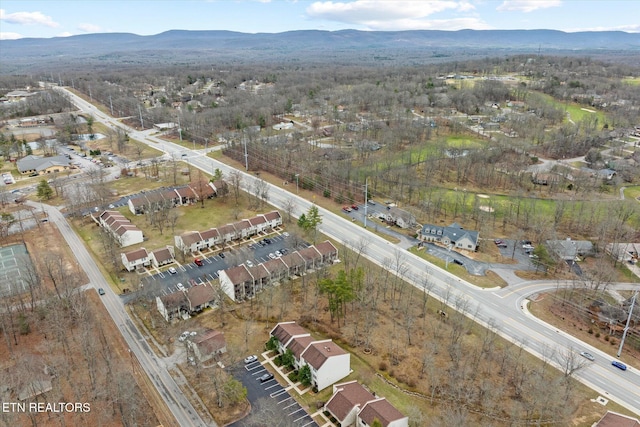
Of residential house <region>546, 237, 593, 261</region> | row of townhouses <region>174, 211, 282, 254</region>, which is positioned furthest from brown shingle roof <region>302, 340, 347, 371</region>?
residential house <region>546, 237, 593, 261</region>

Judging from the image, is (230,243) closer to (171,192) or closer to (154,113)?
(171,192)

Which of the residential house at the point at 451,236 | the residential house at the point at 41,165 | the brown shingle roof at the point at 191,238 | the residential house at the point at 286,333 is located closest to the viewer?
the residential house at the point at 286,333

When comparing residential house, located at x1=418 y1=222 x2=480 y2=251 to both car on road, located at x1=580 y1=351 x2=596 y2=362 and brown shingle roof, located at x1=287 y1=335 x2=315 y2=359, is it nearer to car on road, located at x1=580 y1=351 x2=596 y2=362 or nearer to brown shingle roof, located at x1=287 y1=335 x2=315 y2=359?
car on road, located at x1=580 y1=351 x2=596 y2=362

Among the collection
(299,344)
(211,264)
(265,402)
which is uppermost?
(299,344)

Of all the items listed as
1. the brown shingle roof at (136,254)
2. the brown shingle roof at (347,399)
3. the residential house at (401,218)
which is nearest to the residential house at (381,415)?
the brown shingle roof at (347,399)

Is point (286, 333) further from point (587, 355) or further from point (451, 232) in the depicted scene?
point (451, 232)

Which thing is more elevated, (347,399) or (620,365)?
(347,399)

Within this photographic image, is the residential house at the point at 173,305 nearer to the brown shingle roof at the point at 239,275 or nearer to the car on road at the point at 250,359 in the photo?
the brown shingle roof at the point at 239,275

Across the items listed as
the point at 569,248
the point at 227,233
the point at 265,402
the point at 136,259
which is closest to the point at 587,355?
the point at 569,248
